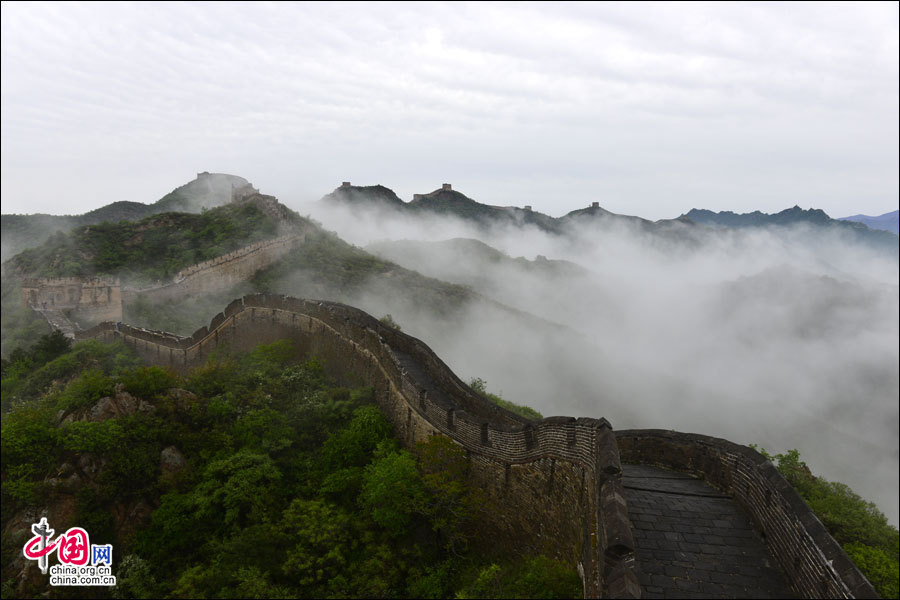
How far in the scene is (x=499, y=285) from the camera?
85625 mm

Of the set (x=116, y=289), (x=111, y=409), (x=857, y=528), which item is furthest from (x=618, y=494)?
(x=116, y=289)

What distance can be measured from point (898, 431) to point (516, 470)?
92247mm

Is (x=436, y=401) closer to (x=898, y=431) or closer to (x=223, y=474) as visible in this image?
(x=223, y=474)

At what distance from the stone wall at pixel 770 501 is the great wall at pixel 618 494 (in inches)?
0.8

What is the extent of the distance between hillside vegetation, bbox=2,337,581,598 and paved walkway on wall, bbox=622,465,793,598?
1651 millimetres

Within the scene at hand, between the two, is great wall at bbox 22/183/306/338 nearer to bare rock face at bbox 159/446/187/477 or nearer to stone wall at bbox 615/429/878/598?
bare rock face at bbox 159/446/187/477

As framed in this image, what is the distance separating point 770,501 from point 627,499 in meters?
2.17

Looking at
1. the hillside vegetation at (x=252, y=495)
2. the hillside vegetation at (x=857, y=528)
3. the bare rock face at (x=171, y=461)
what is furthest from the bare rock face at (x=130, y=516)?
the hillside vegetation at (x=857, y=528)

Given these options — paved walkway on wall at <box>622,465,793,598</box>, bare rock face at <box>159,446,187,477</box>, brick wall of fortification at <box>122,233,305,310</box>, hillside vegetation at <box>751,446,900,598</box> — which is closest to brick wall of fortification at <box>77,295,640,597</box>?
paved walkway on wall at <box>622,465,793,598</box>

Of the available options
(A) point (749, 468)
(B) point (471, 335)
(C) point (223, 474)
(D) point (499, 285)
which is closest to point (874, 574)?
(A) point (749, 468)

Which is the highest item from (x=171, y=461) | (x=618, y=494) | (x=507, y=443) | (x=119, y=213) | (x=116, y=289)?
(x=119, y=213)

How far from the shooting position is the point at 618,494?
7.26m

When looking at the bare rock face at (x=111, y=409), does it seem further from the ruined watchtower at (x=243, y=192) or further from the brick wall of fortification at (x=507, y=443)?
the ruined watchtower at (x=243, y=192)

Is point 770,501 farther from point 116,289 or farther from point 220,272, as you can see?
point 220,272
